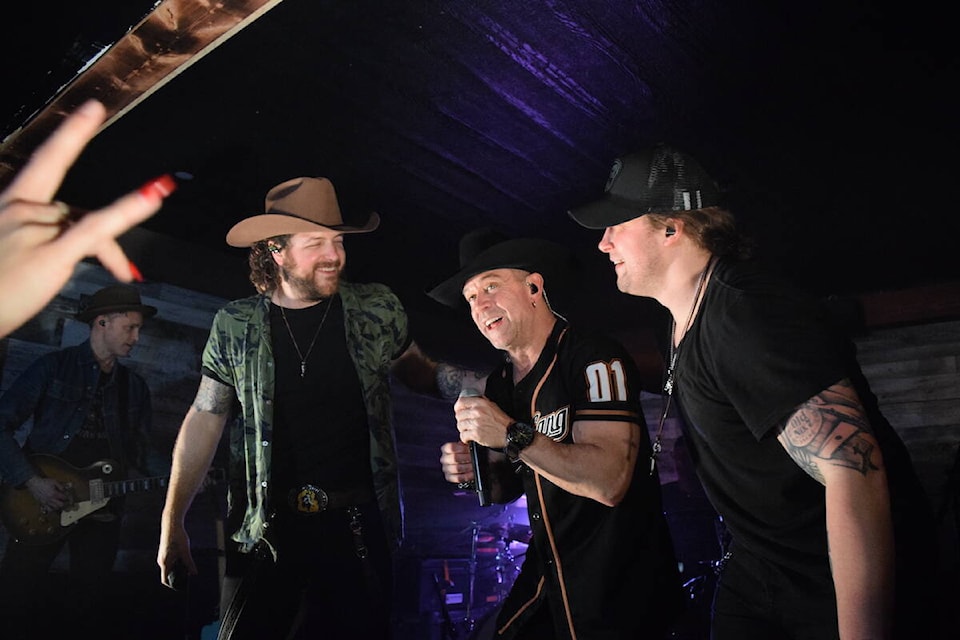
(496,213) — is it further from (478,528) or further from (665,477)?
(665,477)

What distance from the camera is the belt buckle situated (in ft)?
9.41

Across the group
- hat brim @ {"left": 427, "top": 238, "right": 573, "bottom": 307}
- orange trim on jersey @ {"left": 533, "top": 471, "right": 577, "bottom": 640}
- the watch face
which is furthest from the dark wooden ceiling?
the watch face

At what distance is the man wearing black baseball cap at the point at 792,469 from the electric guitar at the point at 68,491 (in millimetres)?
5000

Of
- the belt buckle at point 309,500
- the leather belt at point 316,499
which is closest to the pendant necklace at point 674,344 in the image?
the leather belt at point 316,499

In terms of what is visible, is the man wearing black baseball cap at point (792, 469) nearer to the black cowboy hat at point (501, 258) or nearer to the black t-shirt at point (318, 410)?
the black cowboy hat at point (501, 258)

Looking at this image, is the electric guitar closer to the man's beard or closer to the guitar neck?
the guitar neck

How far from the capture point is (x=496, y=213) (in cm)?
657

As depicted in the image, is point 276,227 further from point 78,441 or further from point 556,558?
point 78,441

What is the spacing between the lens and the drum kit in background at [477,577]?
721 cm

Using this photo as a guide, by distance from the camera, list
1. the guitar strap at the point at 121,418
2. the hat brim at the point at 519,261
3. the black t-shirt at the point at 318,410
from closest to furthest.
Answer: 1. the black t-shirt at the point at 318,410
2. the hat brim at the point at 519,261
3. the guitar strap at the point at 121,418

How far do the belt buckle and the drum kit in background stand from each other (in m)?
4.65

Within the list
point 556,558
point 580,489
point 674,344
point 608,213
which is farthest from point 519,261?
point 556,558

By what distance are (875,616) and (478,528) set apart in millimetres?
6546

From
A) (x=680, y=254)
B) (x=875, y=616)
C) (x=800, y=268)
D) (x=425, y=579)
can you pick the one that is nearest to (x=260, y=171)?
(x=680, y=254)
